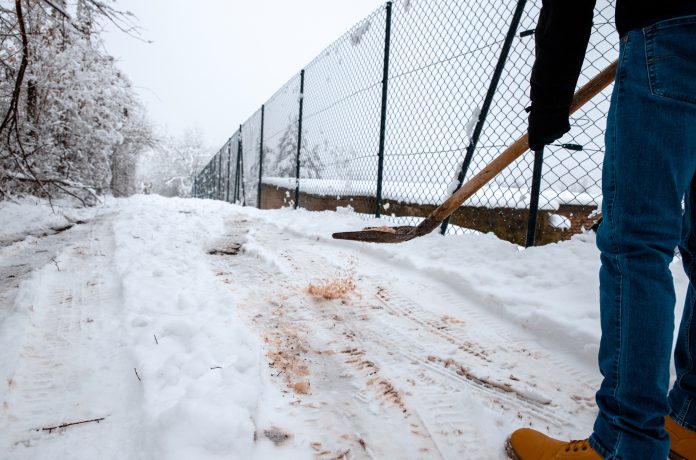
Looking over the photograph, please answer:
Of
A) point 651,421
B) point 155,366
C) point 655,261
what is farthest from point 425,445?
point 155,366

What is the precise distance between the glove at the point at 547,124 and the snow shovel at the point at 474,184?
0.16 meters

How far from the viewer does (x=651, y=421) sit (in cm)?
80

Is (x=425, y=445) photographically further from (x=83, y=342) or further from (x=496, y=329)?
(x=83, y=342)

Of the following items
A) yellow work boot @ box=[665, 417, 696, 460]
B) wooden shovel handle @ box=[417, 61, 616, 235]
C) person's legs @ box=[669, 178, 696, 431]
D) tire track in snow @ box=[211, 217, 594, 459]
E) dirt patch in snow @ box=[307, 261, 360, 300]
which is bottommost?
tire track in snow @ box=[211, 217, 594, 459]

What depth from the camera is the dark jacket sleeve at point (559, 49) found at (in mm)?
991

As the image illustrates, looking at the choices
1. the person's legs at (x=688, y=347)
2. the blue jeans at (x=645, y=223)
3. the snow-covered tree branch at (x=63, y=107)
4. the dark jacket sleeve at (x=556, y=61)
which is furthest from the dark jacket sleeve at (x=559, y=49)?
the snow-covered tree branch at (x=63, y=107)

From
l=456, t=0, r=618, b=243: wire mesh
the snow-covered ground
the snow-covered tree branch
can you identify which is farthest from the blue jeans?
the snow-covered tree branch

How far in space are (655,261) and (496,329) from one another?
50.7 inches

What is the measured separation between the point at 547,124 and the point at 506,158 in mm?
319

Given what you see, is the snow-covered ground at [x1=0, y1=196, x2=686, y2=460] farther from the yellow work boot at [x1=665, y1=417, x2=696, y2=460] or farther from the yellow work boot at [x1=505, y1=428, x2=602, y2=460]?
the yellow work boot at [x1=665, y1=417, x2=696, y2=460]

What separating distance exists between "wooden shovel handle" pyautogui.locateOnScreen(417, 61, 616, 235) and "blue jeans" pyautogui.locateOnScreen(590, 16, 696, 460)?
0.57 metres

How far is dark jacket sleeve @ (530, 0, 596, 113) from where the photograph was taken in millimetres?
991

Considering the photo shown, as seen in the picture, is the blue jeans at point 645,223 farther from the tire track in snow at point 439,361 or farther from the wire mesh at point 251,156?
the wire mesh at point 251,156

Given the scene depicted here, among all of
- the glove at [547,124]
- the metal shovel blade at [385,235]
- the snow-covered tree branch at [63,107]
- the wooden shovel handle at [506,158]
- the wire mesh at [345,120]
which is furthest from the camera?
the wire mesh at [345,120]
